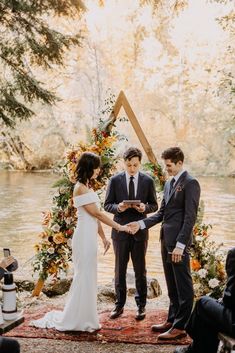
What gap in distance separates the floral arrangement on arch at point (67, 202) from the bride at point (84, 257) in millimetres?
1116

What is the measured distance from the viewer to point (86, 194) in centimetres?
484

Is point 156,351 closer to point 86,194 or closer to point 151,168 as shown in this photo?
point 86,194

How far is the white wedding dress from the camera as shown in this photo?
4.82 metres

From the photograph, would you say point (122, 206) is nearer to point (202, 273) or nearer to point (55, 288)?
point (202, 273)

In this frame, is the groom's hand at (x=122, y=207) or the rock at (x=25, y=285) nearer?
the groom's hand at (x=122, y=207)

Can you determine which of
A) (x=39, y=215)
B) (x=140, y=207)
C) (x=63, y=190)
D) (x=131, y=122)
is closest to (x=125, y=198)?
(x=140, y=207)

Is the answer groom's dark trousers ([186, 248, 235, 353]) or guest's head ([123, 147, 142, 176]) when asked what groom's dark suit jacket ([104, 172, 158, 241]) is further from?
groom's dark trousers ([186, 248, 235, 353])

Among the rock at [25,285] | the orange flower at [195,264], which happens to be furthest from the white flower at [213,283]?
the rock at [25,285]

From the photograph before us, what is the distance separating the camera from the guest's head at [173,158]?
457 centimetres

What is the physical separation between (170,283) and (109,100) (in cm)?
250

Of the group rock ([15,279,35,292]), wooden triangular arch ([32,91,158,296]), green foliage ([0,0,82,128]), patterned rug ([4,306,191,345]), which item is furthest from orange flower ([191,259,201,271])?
green foliage ([0,0,82,128])

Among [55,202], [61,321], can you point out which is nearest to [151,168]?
[55,202]

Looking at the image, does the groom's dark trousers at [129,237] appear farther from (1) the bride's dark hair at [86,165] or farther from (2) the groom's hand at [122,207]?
(1) the bride's dark hair at [86,165]

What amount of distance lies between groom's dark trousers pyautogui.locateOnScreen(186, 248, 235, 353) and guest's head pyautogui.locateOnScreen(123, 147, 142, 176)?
1788mm
